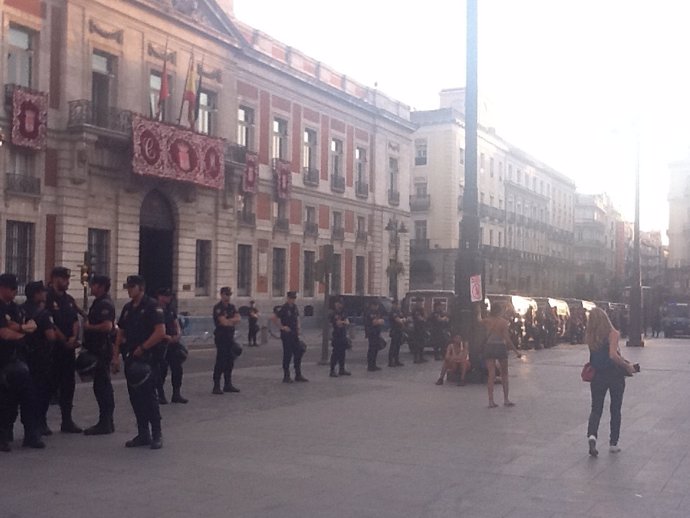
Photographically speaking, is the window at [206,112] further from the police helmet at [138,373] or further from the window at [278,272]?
the police helmet at [138,373]

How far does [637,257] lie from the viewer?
37312mm

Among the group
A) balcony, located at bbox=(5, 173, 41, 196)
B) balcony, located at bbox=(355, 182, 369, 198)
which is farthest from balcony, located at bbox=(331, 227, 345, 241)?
balcony, located at bbox=(5, 173, 41, 196)

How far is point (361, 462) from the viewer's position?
9.46m

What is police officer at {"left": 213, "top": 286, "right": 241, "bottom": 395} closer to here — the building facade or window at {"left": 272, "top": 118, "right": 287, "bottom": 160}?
the building facade

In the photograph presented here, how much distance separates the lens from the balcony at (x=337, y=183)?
5234 cm

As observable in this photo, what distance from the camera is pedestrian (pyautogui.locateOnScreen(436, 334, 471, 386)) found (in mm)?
18078

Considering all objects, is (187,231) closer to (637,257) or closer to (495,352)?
(637,257)

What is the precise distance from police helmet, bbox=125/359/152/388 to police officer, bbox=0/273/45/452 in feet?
3.42

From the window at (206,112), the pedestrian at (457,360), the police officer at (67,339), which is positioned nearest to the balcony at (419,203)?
the window at (206,112)

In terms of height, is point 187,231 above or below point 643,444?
above

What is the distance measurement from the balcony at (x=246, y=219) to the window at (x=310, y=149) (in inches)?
220

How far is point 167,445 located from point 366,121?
46.5 metres

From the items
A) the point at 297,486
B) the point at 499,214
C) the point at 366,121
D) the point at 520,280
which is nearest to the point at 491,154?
the point at 499,214

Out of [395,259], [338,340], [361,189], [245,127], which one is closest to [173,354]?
[338,340]
